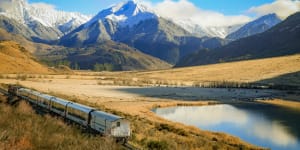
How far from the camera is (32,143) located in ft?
60.4

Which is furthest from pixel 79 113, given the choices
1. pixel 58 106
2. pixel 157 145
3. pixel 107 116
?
pixel 157 145

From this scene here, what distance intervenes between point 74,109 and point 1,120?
12341mm

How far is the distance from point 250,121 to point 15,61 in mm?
124890

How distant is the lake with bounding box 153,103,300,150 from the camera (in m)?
46.2

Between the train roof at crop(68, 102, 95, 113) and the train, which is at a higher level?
the train roof at crop(68, 102, 95, 113)

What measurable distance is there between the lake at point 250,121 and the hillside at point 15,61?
94.7 metres

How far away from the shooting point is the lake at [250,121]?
4622 centimetres

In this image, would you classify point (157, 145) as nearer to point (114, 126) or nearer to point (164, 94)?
point (114, 126)

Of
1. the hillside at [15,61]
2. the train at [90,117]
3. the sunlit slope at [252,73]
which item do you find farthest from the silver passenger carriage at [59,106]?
the sunlit slope at [252,73]

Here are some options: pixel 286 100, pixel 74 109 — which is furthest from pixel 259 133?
pixel 286 100

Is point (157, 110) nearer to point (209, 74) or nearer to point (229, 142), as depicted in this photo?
point (229, 142)

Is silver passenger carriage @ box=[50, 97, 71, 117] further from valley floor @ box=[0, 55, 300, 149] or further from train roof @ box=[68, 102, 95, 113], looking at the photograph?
valley floor @ box=[0, 55, 300, 149]

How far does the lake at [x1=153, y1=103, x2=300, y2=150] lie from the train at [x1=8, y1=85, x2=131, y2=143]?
20.1 meters

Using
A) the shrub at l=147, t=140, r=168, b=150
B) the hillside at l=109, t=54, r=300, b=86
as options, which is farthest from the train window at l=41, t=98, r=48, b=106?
the hillside at l=109, t=54, r=300, b=86
